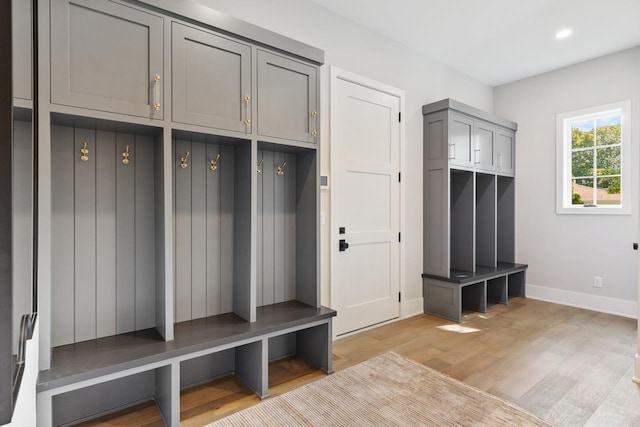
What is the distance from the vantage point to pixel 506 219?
Result: 5.01m

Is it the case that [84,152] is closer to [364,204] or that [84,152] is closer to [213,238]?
[213,238]

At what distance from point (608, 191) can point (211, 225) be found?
4.58 m

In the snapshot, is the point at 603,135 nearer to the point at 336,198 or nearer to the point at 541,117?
the point at 541,117

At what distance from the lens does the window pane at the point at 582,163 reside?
14.2 ft

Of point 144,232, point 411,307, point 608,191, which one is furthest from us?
point 608,191

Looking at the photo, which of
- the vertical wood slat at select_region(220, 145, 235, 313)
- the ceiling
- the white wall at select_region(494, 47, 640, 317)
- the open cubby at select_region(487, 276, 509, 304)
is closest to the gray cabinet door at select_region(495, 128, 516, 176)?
the white wall at select_region(494, 47, 640, 317)

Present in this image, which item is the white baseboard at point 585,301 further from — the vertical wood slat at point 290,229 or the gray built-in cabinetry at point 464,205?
the vertical wood slat at point 290,229

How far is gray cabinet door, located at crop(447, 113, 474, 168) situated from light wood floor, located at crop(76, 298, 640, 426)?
1787 millimetres

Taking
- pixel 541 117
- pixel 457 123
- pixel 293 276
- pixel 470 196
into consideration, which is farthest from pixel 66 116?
pixel 541 117

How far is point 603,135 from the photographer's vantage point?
4.22 m

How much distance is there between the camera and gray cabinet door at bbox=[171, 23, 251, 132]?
6.51ft

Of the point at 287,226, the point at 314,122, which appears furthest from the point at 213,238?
the point at 314,122

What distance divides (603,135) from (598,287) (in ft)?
6.06

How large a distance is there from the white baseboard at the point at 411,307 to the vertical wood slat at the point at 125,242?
2695mm
